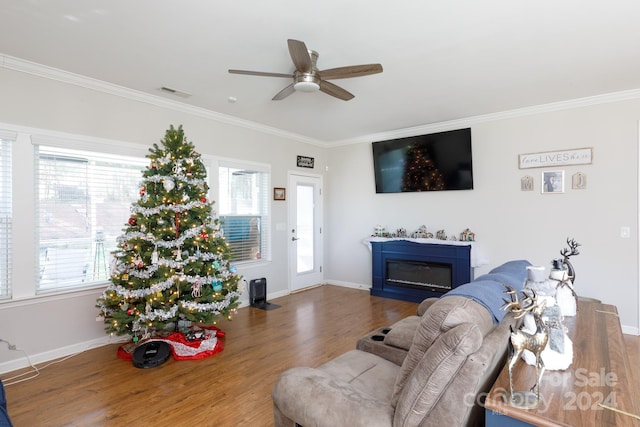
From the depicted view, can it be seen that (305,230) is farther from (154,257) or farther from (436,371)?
(436,371)

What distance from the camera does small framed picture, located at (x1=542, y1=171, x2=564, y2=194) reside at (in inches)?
165

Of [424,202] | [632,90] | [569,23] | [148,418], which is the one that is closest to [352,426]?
[148,418]

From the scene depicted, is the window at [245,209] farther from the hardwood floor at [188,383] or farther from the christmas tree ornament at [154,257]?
the christmas tree ornament at [154,257]

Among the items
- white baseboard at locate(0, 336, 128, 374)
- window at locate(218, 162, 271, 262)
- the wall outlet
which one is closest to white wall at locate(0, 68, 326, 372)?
white baseboard at locate(0, 336, 128, 374)

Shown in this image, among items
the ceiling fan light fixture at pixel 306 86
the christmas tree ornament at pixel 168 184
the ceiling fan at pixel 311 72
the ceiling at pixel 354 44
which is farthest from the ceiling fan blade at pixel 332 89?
the christmas tree ornament at pixel 168 184

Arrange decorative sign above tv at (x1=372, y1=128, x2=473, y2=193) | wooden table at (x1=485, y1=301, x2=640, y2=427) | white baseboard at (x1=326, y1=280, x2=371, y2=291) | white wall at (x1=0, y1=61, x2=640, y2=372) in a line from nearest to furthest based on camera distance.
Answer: wooden table at (x1=485, y1=301, x2=640, y2=427) < white wall at (x1=0, y1=61, x2=640, y2=372) < decorative sign above tv at (x1=372, y1=128, x2=473, y2=193) < white baseboard at (x1=326, y1=280, x2=371, y2=291)

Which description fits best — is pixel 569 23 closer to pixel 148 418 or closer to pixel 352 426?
pixel 352 426

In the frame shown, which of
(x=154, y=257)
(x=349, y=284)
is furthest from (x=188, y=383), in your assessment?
(x=349, y=284)

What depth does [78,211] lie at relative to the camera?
336 cm

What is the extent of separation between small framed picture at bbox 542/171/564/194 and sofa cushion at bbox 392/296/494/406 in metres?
3.64

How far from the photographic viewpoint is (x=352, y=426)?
1.35 meters

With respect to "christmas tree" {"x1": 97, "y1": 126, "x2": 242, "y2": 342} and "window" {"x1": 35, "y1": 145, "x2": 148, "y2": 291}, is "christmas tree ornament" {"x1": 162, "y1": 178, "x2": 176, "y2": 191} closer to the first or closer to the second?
"christmas tree" {"x1": 97, "y1": 126, "x2": 242, "y2": 342}

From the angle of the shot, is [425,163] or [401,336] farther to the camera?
[425,163]

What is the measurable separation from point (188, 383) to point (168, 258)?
46.3 inches
